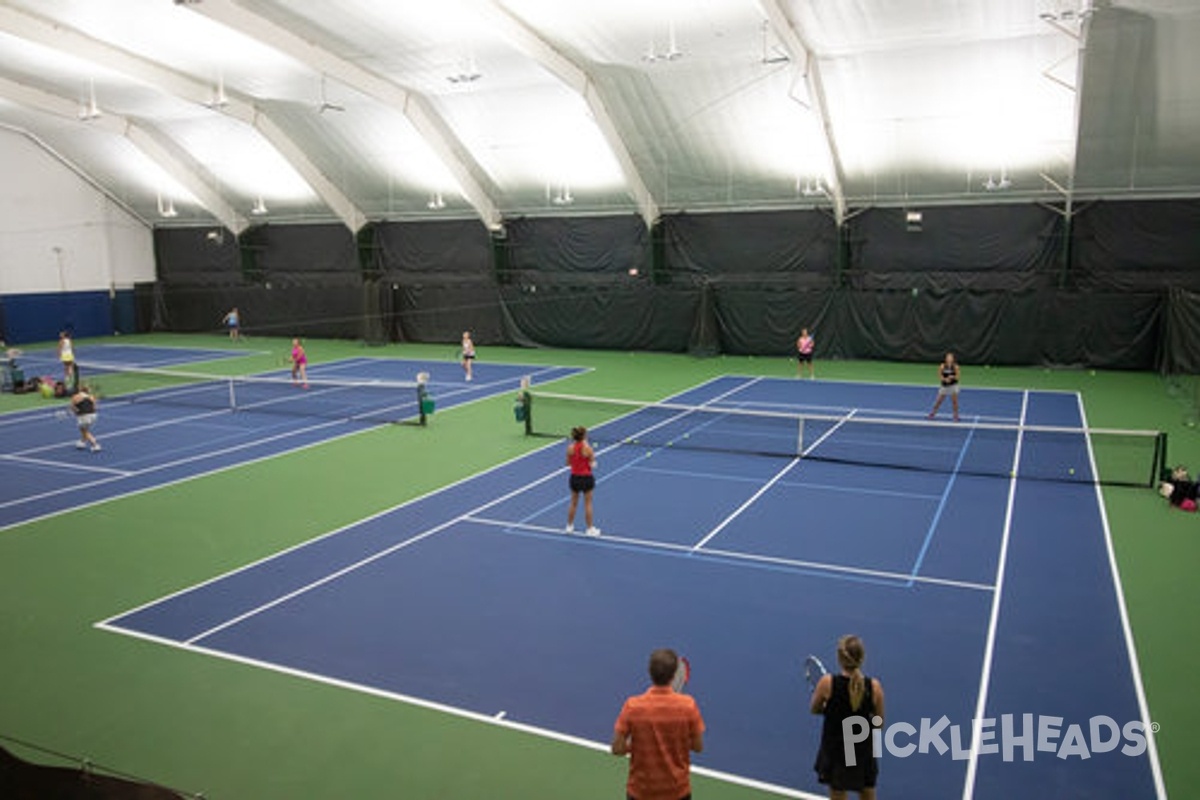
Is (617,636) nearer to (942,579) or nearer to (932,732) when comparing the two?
(932,732)

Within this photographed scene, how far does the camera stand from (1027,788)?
676cm

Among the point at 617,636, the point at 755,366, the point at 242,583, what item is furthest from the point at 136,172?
the point at 617,636

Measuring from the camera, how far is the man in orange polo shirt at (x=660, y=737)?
17.0 feet

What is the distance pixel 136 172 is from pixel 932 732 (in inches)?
1702

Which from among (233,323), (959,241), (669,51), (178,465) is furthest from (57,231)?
(959,241)

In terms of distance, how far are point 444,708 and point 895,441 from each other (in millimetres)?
13105

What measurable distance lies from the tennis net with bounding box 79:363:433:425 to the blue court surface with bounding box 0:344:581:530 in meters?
0.04

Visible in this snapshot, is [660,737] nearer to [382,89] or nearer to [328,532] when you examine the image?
[328,532]

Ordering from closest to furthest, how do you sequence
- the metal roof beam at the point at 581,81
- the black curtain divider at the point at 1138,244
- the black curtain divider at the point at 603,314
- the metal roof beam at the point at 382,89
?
the metal roof beam at the point at 581,81 < the metal roof beam at the point at 382,89 < the black curtain divider at the point at 1138,244 < the black curtain divider at the point at 603,314

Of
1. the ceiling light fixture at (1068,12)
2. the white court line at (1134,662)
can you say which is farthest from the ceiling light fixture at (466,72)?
the white court line at (1134,662)

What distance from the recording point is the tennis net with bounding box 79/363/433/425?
2277cm

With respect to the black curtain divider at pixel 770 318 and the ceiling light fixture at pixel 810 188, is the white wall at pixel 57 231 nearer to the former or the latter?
the black curtain divider at pixel 770 318

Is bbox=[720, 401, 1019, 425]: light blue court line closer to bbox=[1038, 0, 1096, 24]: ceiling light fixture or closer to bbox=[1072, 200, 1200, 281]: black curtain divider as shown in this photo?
bbox=[1038, 0, 1096, 24]: ceiling light fixture

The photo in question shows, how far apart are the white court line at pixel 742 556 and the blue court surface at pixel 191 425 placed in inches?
282
